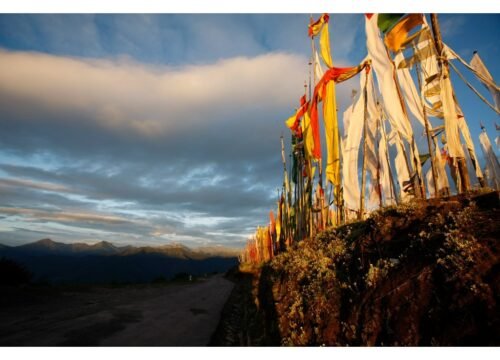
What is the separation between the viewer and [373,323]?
4090mm

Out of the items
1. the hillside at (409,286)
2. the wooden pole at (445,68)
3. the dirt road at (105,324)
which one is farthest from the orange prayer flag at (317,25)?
the dirt road at (105,324)

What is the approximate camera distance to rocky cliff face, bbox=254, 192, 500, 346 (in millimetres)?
3262

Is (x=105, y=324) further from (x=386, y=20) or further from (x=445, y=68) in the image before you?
(x=386, y=20)

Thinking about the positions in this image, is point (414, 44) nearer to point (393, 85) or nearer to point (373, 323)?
point (393, 85)

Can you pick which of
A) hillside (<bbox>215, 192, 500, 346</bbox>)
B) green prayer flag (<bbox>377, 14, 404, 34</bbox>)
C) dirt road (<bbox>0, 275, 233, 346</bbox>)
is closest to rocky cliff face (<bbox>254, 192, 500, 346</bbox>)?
hillside (<bbox>215, 192, 500, 346</bbox>)

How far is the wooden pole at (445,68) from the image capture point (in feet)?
21.7

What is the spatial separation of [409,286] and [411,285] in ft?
0.10

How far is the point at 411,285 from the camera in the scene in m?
4.08

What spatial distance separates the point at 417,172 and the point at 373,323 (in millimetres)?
5481

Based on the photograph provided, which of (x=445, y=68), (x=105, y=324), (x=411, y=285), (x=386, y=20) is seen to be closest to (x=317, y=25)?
(x=386, y=20)

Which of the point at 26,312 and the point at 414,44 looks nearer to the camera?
the point at 414,44

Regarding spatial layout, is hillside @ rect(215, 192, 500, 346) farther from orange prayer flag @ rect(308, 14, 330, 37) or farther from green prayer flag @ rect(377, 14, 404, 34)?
orange prayer flag @ rect(308, 14, 330, 37)

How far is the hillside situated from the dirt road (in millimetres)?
1775
